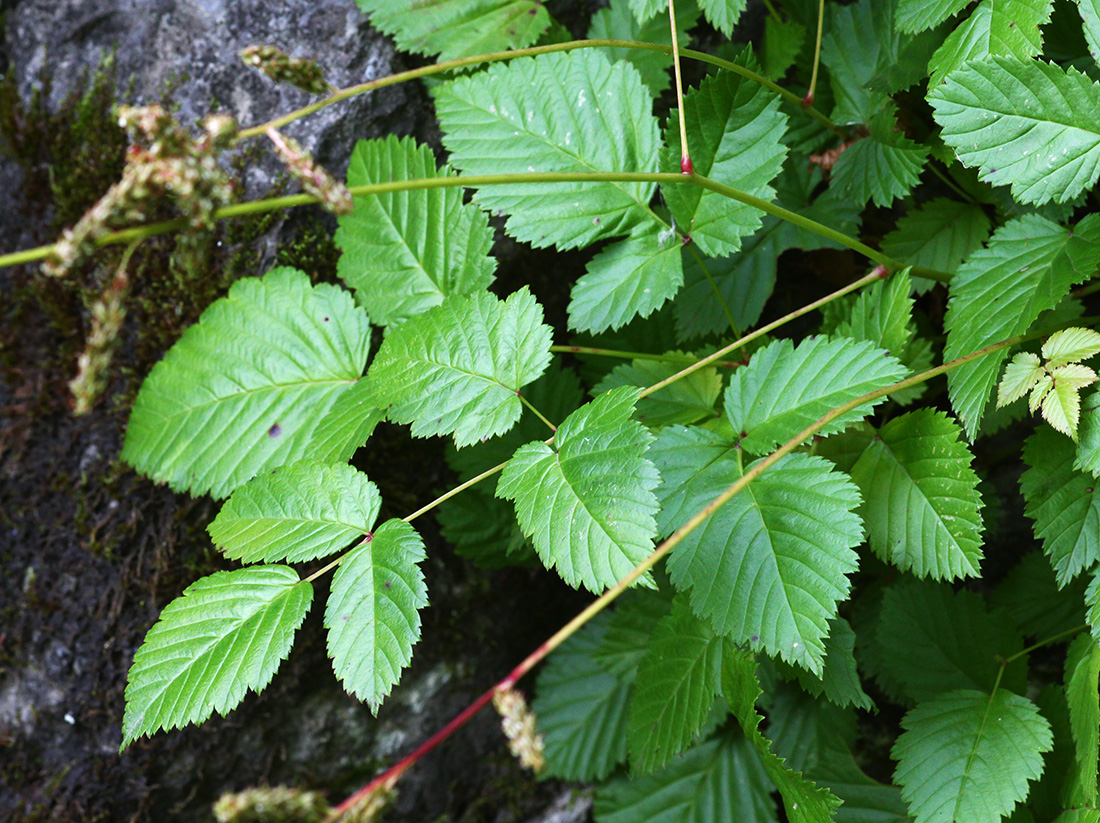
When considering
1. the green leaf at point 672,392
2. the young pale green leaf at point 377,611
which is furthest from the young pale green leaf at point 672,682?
the young pale green leaf at point 377,611

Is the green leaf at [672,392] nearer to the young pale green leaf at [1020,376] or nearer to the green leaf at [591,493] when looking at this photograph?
the green leaf at [591,493]

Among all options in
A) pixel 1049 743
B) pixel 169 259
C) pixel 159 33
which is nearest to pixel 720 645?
pixel 1049 743

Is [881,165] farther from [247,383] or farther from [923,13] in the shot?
[247,383]

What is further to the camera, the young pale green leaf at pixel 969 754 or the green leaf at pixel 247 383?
the green leaf at pixel 247 383

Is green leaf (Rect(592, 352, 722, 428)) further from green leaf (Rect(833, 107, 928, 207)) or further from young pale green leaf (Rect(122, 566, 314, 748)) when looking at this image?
young pale green leaf (Rect(122, 566, 314, 748))

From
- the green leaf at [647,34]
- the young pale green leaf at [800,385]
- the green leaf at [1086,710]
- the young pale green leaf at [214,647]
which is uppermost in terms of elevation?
the green leaf at [647,34]

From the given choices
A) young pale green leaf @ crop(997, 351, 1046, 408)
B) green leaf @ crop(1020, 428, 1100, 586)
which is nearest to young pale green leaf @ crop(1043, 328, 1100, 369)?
young pale green leaf @ crop(997, 351, 1046, 408)
